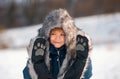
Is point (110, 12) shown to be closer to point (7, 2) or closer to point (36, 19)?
point (36, 19)

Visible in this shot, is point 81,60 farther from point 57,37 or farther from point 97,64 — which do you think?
point 97,64

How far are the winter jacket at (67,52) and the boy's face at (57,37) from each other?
4 centimetres

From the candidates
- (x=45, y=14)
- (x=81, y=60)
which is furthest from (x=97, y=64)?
(x=45, y=14)

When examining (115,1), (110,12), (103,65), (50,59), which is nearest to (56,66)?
(50,59)

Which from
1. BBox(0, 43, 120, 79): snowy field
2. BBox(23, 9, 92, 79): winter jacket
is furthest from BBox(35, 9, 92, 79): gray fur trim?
BBox(0, 43, 120, 79): snowy field

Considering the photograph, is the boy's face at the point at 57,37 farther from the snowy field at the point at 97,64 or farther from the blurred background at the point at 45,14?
the blurred background at the point at 45,14

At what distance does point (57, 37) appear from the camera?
4.80m

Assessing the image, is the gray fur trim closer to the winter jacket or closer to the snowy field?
the winter jacket

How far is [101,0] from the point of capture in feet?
99.0

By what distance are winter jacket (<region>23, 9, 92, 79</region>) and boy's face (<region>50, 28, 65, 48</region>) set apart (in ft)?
0.13

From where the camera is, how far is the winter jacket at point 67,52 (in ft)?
15.6

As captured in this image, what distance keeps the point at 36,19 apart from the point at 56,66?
23.7 m

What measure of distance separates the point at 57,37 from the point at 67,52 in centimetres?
16

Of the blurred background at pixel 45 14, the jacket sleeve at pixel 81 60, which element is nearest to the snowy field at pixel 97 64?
the jacket sleeve at pixel 81 60
